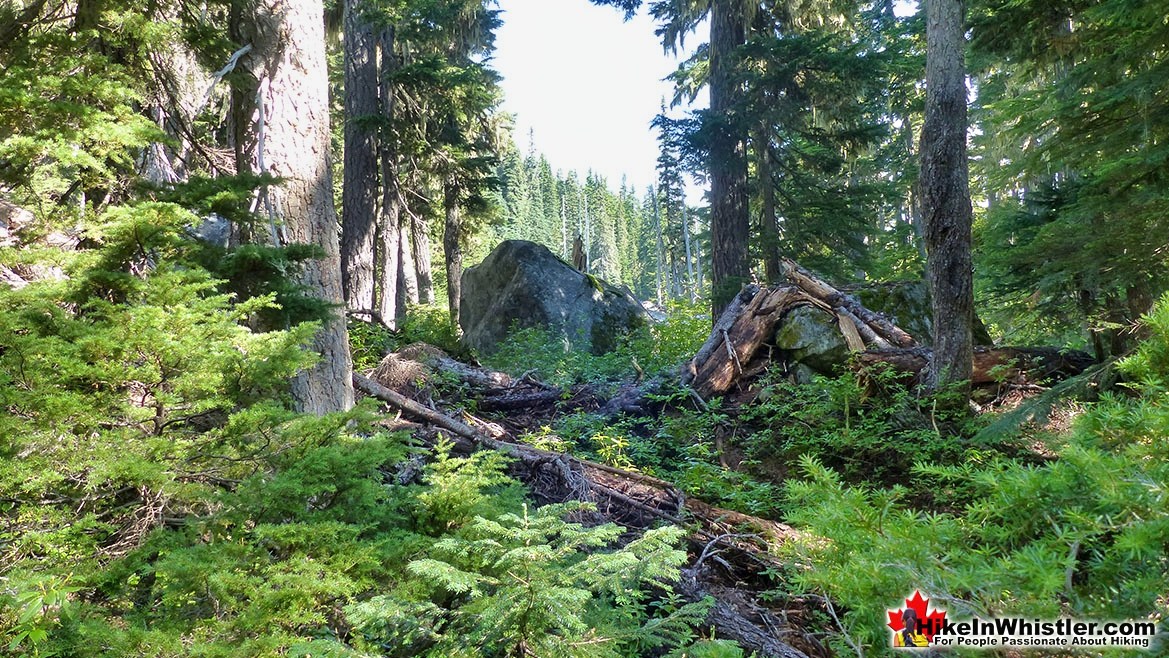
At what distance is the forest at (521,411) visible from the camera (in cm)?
173

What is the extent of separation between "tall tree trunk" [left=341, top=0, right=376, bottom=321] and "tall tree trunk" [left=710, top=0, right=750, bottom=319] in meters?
6.40

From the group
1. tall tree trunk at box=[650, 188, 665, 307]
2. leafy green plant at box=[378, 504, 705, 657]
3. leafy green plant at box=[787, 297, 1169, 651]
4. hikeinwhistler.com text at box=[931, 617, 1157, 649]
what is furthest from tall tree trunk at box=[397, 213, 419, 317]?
tall tree trunk at box=[650, 188, 665, 307]

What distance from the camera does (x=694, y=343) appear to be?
10875 millimetres

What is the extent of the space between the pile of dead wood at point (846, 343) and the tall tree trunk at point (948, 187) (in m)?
0.58

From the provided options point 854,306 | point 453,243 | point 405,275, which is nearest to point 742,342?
point 854,306

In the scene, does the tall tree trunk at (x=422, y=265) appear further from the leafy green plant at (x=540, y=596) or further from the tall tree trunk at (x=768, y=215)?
the leafy green plant at (x=540, y=596)

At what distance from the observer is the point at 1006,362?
6.61 m

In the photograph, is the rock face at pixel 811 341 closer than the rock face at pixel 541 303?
Yes

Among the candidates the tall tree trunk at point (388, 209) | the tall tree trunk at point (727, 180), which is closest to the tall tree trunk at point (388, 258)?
the tall tree trunk at point (388, 209)

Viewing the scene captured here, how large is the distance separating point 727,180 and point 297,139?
8.36 metres

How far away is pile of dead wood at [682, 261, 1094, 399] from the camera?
6.56 m

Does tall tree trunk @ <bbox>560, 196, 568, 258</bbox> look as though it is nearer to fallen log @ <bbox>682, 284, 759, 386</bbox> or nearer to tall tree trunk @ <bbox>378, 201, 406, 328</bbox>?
tall tree trunk @ <bbox>378, 201, 406, 328</bbox>

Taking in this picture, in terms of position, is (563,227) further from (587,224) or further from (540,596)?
(540,596)

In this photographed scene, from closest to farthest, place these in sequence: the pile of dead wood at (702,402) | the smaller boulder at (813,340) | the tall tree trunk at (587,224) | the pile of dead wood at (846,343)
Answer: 1. the pile of dead wood at (702,402)
2. the pile of dead wood at (846,343)
3. the smaller boulder at (813,340)
4. the tall tree trunk at (587,224)
